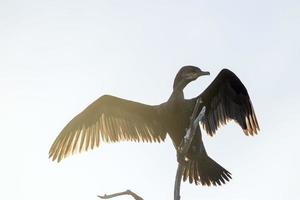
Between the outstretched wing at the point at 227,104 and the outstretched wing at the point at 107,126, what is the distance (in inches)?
32.4

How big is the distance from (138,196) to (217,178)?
320 centimetres

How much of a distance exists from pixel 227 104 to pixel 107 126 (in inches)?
76.8

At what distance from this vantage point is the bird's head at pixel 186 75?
7.99m

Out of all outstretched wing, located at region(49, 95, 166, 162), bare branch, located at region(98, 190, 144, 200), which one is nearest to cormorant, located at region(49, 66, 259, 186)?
outstretched wing, located at region(49, 95, 166, 162)

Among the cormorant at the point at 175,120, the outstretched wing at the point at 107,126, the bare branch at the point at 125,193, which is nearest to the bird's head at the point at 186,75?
the cormorant at the point at 175,120

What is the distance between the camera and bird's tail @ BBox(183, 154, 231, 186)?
8190 mm

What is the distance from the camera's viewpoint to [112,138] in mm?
9594

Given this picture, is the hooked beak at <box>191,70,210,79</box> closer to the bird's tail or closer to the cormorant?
the cormorant

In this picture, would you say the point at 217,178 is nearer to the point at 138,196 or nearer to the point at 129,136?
the point at 129,136

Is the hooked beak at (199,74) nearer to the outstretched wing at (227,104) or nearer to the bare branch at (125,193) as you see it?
the outstretched wing at (227,104)

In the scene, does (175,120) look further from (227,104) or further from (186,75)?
(227,104)

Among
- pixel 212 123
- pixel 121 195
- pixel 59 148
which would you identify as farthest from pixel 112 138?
pixel 121 195

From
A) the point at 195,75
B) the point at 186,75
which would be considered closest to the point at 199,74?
the point at 195,75

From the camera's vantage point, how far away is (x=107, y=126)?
974 cm
